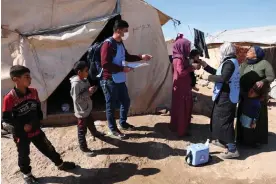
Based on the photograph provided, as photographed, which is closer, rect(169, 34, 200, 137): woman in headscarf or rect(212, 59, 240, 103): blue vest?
rect(212, 59, 240, 103): blue vest

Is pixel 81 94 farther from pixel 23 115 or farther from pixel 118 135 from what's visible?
pixel 118 135

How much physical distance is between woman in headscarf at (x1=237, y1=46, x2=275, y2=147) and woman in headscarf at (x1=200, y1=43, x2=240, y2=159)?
356 millimetres

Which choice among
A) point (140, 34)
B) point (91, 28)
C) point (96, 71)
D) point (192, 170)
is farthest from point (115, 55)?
point (192, 170)

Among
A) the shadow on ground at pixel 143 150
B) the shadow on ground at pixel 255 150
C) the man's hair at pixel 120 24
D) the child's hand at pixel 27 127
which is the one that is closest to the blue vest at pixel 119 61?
the man's hair at pixel 120 24

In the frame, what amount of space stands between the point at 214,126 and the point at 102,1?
123 inches

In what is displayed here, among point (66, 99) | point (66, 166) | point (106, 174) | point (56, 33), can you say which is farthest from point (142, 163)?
point (66, 99)

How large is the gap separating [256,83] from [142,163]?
2.13 metres

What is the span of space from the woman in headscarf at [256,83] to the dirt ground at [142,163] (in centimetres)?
22

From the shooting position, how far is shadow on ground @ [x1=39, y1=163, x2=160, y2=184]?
4086 mm

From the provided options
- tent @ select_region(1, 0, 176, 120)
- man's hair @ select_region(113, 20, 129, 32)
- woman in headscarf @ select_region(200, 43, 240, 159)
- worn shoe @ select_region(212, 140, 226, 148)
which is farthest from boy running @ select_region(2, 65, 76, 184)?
worn shoe @ select_region(212, 140, 226, 148)

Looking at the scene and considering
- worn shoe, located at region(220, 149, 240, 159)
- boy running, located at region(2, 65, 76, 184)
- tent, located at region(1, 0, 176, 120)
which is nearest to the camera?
boy running, located at region(2, 65, 76, 184)

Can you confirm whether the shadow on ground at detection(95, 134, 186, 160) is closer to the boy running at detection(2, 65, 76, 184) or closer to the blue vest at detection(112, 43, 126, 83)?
the blue vest at detection(112, 43, 126, 83)

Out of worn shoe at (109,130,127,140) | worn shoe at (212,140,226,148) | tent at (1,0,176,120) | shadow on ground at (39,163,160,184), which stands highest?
tent at (1,0,176,120)

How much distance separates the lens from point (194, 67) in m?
4.92
